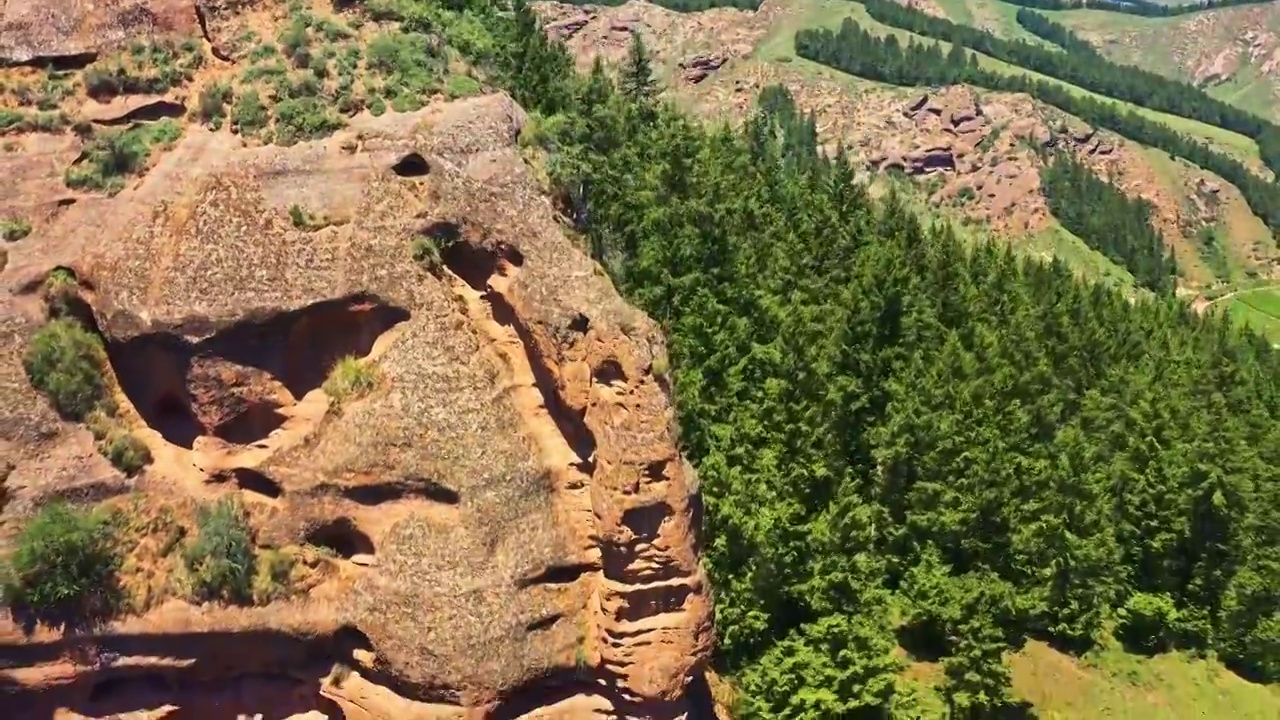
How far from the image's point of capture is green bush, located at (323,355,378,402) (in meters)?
30.3

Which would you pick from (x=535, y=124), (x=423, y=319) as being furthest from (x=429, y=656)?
(x=535, y=124)

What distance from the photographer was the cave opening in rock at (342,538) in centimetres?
2972

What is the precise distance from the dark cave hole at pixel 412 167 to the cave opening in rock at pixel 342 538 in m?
11.0

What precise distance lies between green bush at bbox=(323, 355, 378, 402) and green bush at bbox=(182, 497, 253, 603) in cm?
467

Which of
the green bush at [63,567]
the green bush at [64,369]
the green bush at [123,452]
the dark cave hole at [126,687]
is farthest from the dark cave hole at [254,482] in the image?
the dark cave hole at [126,687]

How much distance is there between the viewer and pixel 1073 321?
71.1 meters

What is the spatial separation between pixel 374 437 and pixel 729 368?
18747 mm

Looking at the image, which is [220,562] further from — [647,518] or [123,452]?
[647,518]

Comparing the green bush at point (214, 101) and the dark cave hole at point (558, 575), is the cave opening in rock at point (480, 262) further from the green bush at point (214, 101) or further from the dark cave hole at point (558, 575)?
the green bush at point (214, 101)

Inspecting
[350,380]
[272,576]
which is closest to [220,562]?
[272,576]

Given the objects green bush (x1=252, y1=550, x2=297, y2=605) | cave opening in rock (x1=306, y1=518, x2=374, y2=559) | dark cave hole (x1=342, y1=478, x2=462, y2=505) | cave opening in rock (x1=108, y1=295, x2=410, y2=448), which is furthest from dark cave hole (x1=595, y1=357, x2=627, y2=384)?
green bush (x1=252, y1=550, x2=297, y2=605)

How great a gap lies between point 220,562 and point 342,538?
3.37 meters

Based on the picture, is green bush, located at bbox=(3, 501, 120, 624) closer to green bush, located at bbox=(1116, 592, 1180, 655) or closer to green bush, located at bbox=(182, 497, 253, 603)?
green bush, located at bbox=(182, 497, 253, 603)

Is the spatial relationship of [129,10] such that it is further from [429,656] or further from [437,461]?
[429,656]
